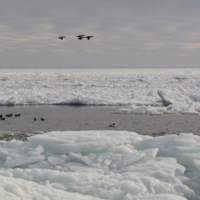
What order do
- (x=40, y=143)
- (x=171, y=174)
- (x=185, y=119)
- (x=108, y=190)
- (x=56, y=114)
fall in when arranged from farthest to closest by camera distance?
(x=56, y=114) → (x=185, y=119) → (x=40, y=143) → (x=171, y=174) → (x=108, y=190)

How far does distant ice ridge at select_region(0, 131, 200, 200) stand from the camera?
4.03 m

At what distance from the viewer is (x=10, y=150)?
5262mm

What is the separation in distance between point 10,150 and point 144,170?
2.32 metres

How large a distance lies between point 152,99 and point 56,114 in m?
6.79

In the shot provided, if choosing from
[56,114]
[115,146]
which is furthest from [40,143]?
[56,114]

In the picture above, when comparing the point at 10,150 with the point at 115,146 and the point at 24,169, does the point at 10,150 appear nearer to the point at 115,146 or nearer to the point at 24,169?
the point at 24,169

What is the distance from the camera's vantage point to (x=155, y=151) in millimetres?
4973

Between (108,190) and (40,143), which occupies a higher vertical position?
(40,143)

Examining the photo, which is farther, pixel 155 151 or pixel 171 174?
pixel 155 151

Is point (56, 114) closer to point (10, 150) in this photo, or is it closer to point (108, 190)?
point (10, 150)

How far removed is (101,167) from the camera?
15.4ft

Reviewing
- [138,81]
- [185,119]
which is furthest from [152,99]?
[138,81]

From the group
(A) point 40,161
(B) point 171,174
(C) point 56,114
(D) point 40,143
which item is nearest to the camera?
(B) point 171,174

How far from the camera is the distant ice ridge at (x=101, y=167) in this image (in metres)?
4.03
